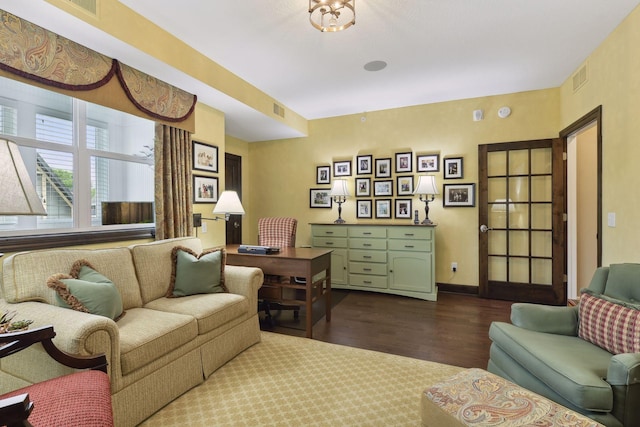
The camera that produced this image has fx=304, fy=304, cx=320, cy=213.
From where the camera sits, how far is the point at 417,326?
3178mm

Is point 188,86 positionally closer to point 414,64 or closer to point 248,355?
point 414,64

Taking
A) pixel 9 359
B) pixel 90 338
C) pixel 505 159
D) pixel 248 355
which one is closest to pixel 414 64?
pixel 505 159

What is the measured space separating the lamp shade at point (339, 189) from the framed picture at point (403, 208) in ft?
2.66

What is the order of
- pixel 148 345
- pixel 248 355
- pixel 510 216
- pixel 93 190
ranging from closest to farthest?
pixel 148 345, pixel 248 355, pixel 93 190, pixel 510 216

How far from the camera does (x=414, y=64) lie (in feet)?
10.8

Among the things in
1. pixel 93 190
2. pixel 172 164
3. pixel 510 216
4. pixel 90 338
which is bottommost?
pixel 90 338

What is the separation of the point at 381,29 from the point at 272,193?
3.47 metres

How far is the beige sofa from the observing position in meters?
1.57

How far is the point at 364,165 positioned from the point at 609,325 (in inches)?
142

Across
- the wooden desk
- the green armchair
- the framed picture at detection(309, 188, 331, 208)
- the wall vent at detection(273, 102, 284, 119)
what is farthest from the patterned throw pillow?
the wall vent at detection(273, 102, 284, 119)

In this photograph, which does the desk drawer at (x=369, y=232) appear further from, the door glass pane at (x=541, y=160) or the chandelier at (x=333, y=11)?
the chandelier at (x=333, y=11)

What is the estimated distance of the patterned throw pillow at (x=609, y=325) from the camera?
5.11 ft

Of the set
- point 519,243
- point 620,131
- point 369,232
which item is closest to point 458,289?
point 519,243

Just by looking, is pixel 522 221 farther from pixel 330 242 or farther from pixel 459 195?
pixel 330 242
